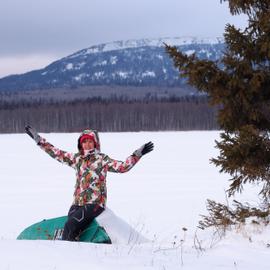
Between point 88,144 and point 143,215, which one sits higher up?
point 88,144

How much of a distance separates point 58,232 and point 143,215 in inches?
243

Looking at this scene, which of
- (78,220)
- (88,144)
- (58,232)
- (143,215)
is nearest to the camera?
(78,220)

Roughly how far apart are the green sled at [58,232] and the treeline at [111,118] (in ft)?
362

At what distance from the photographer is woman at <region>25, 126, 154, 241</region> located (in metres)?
6.88

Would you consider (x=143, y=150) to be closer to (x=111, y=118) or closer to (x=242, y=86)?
(x=242, y=86)

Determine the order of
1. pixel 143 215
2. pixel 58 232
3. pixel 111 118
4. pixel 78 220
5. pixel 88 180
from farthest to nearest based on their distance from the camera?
1. pixel 111 118
2. pixel 143 215
3. pixel 58 232
4. pixel 88 180
5. pixel 78 220

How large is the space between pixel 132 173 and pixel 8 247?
1879cm

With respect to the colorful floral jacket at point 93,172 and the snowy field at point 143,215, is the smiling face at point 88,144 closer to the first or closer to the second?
the colorful floral jacket at point 93,172

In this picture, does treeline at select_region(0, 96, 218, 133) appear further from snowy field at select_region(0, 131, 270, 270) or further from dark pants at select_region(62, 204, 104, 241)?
dark pants at select_region(62, 204, 104, 241)

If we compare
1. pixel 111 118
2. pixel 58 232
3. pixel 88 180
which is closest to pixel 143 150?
pixel 88 180

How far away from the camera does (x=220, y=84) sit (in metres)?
7.27

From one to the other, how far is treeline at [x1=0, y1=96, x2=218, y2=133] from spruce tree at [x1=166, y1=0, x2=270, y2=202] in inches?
4339

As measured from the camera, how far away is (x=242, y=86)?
714 centimetres

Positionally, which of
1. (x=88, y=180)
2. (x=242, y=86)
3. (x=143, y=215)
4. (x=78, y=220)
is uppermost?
(x=242, y=86)
